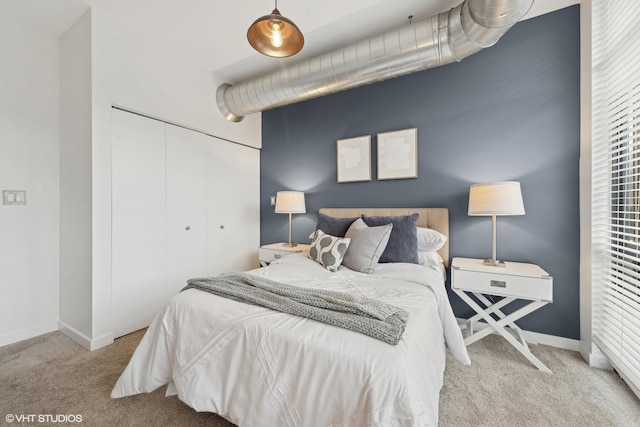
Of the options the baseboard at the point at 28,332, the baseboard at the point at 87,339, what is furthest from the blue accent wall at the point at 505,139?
the baseboard at the point at 28,332

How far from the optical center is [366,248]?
212 centimetres

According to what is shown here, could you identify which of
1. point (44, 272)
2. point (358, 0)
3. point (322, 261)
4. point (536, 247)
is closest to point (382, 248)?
point (322, 261)

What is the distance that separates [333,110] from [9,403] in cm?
356

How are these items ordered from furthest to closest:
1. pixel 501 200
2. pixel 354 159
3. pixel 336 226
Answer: pixel 354 159 → pixel 336 226 → pixel 501 200

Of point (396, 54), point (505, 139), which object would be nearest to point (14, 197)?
point (396, 54)

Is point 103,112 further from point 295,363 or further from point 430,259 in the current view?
point 430,259

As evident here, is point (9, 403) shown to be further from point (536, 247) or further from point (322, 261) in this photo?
point (536, 247)

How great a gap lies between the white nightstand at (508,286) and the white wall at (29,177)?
362 centimetres

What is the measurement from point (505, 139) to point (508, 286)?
50.7 inches

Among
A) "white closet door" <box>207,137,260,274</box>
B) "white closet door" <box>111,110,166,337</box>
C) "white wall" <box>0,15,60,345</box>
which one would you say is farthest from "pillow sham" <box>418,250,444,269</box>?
"white wall" <box>0,15,60,345</box>

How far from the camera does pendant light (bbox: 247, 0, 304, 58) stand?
5.07ft

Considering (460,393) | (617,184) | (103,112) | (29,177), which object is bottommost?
(460,393)

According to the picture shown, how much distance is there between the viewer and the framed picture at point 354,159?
2992mm

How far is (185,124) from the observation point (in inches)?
112
